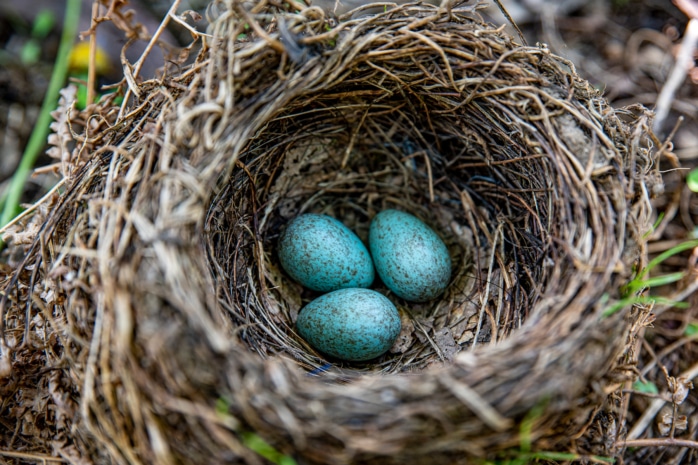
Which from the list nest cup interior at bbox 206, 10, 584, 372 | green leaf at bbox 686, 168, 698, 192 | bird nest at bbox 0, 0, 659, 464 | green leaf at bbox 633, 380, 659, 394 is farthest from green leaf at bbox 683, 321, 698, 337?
nest cup interior at bbox 206, 10, 584, 372

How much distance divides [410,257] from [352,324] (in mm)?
401

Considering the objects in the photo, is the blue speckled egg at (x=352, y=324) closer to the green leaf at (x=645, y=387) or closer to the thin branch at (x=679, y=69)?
the green leaf at (x=645, y=387)

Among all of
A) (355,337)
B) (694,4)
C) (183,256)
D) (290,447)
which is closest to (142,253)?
(183,256)

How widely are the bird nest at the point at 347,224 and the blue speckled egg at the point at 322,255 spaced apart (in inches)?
5.5

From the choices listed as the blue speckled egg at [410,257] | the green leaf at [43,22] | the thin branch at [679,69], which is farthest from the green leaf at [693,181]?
the green leaf at [43,22]

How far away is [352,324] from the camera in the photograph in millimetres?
2215

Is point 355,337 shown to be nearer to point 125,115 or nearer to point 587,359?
point 587,359

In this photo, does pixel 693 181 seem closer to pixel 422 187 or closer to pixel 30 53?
pixel 422 187

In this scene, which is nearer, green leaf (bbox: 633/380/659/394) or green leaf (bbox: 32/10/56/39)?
green leaf (bbox: 633/380/659/394)

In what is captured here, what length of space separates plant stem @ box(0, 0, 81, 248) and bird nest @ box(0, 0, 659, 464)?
582 millimetres

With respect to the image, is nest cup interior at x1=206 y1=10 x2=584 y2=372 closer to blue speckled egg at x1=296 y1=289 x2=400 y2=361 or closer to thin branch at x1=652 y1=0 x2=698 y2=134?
blue speckled egg at x1=296 y1=289 x2=400 y2=361

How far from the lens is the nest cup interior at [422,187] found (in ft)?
6.98

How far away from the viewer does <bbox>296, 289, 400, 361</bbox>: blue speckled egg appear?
7.29 ft

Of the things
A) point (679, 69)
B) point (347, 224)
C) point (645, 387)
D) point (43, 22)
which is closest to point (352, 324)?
point (347, 224)
